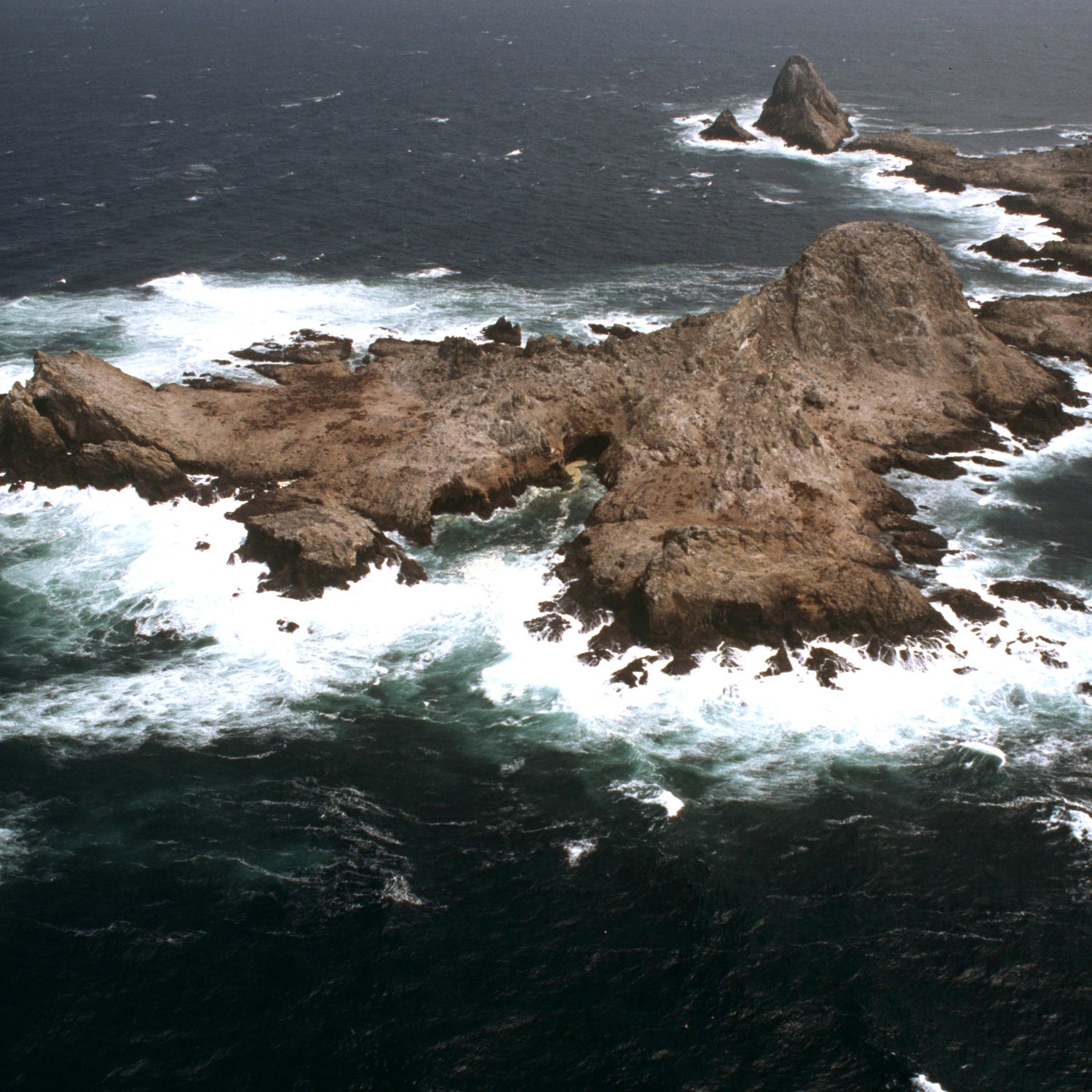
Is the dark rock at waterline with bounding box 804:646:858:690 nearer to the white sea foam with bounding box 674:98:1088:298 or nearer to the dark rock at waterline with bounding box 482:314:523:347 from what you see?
the dark rock at waterline with bounding box 482:314:523:347

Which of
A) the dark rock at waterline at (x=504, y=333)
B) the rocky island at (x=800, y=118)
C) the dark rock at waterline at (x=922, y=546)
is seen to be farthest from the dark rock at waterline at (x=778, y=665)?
the rocky island at (x=800, y=118)

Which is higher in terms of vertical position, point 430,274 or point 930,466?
point 430,274

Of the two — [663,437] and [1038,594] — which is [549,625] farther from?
[1038,594]

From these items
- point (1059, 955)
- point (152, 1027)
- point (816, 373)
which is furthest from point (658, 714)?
point (816, 373)

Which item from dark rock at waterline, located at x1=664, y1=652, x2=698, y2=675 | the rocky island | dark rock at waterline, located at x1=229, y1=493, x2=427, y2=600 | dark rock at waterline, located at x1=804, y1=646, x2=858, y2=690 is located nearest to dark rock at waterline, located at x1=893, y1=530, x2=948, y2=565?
dark rock at waterline, located at x1=804, y1=646, x2=858, y2=690

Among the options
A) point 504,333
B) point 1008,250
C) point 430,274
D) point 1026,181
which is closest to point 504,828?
point 504,333

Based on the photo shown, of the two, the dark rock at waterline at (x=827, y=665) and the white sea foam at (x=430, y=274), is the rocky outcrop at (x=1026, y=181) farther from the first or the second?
the dark rock at waterline at (x=827, y=665)

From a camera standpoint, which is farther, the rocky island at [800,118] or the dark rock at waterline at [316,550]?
the rocky island at [800,118]
